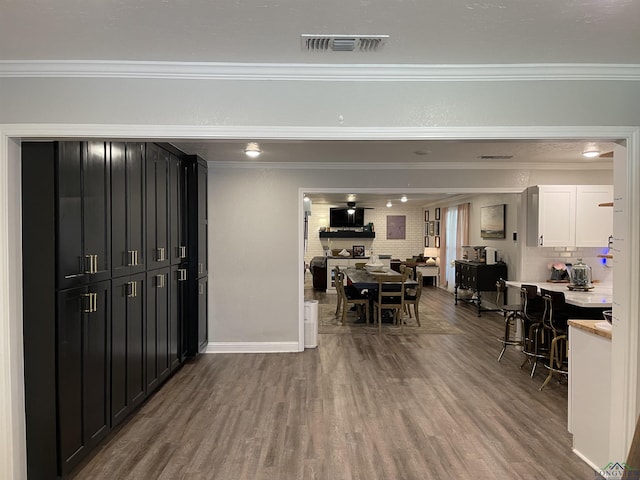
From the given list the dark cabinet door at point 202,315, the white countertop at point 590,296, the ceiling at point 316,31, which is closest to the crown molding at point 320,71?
the ceiling at point 316,31

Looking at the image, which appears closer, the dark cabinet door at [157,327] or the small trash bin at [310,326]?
the dark cabinet door at [157,327]

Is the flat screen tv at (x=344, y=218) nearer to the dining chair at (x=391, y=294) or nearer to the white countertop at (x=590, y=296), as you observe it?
the dining chair at (x=391, y=294)

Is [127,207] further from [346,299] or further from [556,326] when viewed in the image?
[346,299]

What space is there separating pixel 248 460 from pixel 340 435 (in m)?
0.73

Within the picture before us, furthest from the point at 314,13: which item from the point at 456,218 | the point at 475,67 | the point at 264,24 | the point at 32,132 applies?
the point at 456,218

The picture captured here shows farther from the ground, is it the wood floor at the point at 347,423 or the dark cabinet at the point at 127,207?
the dark cabinet at the point at 127,207

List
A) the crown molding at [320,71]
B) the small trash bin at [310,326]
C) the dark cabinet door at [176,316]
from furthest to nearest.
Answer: the small trash bin at [310,326] < the dark cabinet door at [176,316] < the crown molding at [320,71]

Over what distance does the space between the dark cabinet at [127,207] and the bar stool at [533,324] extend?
3995 millimetres

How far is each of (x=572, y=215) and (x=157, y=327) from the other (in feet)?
17.8

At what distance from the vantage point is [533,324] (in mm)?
4715

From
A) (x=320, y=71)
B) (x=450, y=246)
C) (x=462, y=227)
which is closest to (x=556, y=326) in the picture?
(x=320, y=71)

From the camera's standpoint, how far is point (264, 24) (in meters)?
1.83

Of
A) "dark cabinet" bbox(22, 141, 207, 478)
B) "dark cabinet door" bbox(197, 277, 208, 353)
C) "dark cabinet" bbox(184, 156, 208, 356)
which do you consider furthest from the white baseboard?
"dark cabinet" bbox(22, 141, 207, 478)

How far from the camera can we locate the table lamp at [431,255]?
39.7 feet
